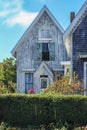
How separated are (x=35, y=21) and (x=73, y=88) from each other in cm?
1543

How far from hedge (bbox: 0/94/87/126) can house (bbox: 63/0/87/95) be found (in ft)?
24.4

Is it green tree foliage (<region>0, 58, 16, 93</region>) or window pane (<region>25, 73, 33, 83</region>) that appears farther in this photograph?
green tree foliage (<region>0, 58, 16, 93</region>)

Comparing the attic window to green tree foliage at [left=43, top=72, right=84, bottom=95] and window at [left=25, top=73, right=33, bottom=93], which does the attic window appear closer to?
window at [left=25, top=73, right=33, bottom=93]

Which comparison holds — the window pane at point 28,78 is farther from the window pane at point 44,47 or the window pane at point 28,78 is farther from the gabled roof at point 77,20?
the gabled roof at point 77,20

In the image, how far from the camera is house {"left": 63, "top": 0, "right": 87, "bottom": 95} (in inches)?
1058

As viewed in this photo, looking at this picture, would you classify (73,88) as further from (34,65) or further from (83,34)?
(34,65)

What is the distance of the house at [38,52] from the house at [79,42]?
1296cm

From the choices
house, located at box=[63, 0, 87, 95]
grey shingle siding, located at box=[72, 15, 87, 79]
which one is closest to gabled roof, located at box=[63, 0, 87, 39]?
house, located at box=[63, 0, 87, 95]

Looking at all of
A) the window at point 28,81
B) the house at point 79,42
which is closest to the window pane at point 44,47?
the window at point 28,81

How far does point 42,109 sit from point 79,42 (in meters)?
8.62

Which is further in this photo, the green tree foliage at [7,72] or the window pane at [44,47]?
the green tree foliage at [7,72]

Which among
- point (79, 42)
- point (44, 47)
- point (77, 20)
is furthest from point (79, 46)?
point (44, 47)

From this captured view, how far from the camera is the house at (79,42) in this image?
26.9 m

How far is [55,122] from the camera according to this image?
19.4 meters
